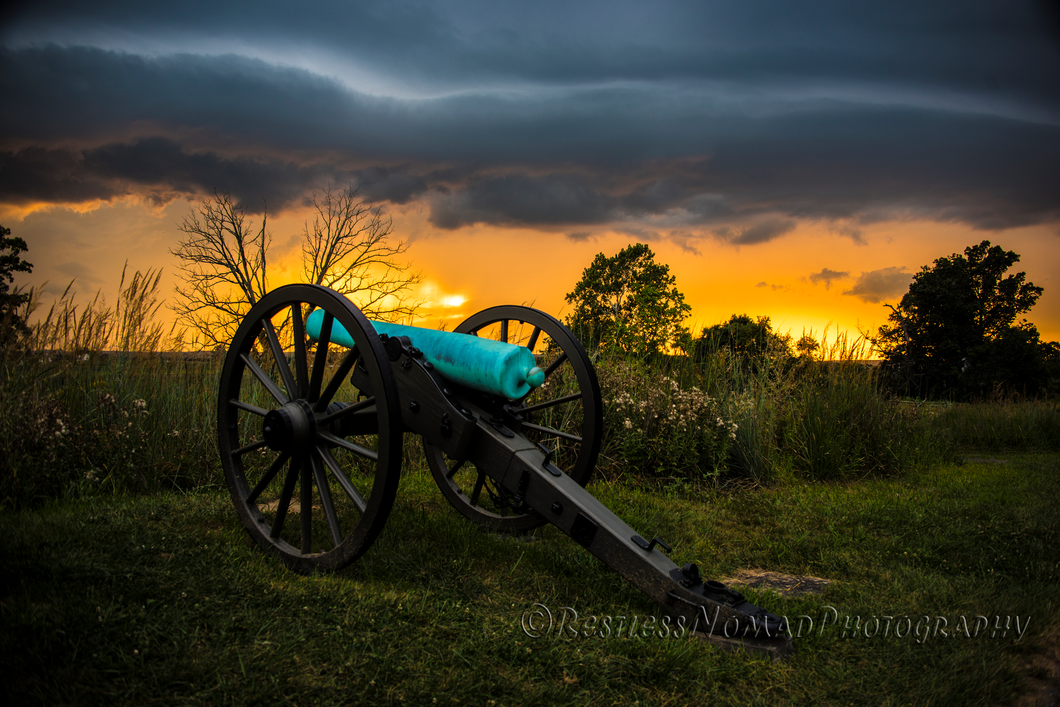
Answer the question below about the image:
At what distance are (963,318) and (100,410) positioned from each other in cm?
2960

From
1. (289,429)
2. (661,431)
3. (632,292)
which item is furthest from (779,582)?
(632,292)

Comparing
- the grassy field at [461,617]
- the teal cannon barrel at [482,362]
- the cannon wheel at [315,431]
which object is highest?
the teal cannon barrel at [482,362]

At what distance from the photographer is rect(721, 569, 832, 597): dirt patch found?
309cm

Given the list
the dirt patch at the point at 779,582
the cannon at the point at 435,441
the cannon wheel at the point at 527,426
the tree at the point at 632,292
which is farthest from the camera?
the tree at the point at 632,292

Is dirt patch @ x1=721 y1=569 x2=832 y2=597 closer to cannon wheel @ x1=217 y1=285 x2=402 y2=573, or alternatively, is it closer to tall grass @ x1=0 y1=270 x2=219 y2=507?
cannon wheel @ x1=217 y1=285 x2=402 y2=573

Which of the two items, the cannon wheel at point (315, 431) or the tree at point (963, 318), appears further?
the tree at point (963, 318)

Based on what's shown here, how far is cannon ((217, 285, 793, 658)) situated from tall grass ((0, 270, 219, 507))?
1247mm

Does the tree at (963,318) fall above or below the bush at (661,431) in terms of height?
above

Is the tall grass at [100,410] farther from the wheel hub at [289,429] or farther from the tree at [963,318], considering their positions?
the tree at [963,318]

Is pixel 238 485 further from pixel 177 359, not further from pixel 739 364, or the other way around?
pixel 739 364

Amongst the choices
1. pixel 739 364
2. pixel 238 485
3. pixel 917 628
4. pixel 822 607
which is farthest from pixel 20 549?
pixel 739 364

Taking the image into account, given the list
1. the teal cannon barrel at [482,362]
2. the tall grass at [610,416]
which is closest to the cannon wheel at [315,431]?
the teal cannon barrel at [482,362]

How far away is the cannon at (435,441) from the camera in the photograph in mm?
Result: 2494

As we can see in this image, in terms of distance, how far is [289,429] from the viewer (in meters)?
2.93
